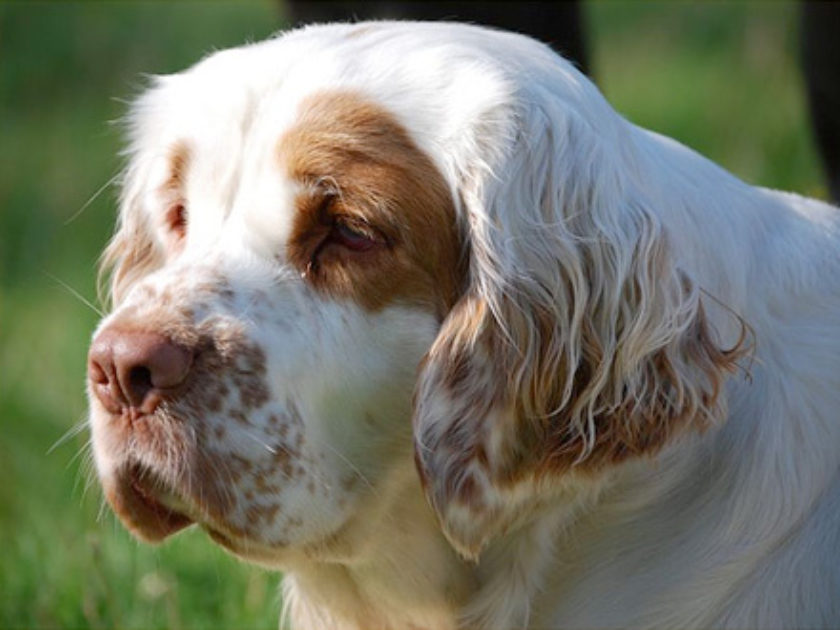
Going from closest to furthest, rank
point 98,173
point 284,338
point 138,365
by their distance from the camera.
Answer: point 138,365 → point 284,338 → point 98,173

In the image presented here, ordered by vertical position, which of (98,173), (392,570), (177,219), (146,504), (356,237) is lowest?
(98,173)

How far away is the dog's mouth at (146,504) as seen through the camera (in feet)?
9.77

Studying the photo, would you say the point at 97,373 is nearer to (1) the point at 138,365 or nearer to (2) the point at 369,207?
(1) the point at 138,365

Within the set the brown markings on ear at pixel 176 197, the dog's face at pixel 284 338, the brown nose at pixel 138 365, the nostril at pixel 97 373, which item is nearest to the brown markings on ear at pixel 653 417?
the dog's face at pixel 284 338

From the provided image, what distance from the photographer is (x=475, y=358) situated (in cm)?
294

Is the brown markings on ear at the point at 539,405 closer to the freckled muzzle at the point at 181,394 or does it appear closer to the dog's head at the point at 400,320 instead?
the dog's head at the point at 400,320

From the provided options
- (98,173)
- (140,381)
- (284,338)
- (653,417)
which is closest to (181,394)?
(140,381)

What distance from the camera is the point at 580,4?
16.6ft

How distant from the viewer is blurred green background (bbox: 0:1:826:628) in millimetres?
4266

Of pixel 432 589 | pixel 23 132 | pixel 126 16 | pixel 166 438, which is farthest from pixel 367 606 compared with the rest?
pixel 126 16

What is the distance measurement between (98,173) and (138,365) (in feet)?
20.5

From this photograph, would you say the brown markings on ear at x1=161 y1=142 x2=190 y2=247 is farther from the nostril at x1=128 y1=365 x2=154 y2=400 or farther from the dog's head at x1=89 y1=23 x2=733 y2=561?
the nostril at x1=128 y1=365 x2=154 y2=400

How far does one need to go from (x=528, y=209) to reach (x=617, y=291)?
0.21 meters

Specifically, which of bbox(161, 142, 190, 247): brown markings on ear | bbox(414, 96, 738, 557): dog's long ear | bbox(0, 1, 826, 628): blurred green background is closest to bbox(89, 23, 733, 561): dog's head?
bbox(414, 96, 738, 557): dog's long ear
